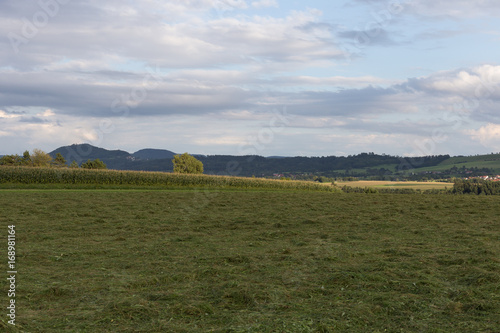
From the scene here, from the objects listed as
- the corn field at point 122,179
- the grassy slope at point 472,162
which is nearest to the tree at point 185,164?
the corn field at point 122,179

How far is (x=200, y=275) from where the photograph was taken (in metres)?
10.0

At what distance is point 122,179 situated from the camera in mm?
55000

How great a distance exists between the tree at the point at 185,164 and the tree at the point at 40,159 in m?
24.5

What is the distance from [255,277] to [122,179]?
48.3 meters

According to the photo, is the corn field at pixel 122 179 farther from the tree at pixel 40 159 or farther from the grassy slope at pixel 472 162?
the grassy slope at pixel 472 162

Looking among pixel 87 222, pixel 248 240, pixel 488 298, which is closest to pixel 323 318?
pixel 488 298

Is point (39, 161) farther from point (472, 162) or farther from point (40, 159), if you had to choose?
point (472, 162)

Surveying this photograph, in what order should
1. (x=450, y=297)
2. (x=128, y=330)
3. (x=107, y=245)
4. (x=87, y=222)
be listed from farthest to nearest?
(x=87, y=222) → (x=107, y=245) → (x=450, y=297) → (x=128, y=330)

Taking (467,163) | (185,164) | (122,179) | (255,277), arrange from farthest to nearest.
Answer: (467,163) → (185,164) → (122,179) → (255,277)

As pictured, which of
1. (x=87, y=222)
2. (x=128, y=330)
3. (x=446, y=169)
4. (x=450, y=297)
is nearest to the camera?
(x=128, y=330)

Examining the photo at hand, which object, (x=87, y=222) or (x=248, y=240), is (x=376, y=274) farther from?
(x=87, y=222)

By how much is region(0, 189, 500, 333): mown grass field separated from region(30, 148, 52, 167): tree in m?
63.9

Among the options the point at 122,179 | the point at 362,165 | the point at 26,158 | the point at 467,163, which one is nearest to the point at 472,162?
the point at 467,163

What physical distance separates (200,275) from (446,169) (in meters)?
152
